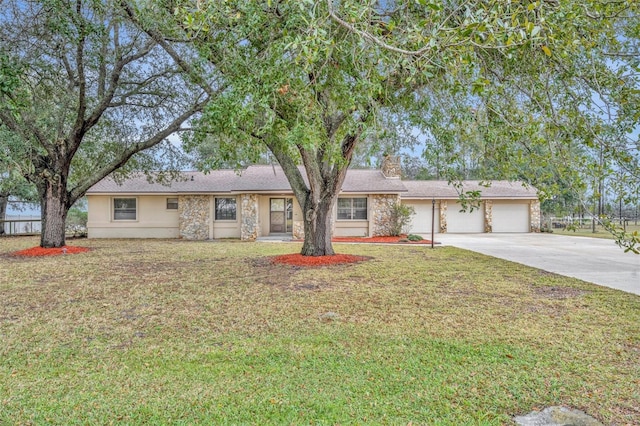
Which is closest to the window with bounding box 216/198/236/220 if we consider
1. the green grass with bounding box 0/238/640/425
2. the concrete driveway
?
the green grass with bounding box 0/238/640/425

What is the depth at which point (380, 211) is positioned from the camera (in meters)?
17.8

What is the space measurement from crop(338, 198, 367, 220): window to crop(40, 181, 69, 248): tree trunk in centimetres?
1109

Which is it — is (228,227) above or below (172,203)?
below

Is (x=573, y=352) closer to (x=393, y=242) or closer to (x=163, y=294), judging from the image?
(x=163, y=294)

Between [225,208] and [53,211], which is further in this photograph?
[225,208]

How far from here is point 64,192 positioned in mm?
12484

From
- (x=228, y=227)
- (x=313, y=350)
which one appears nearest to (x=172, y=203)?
(x=228, y=227)

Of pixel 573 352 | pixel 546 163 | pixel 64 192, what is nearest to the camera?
pixel 573 352

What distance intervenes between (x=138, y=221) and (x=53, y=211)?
5.82 m

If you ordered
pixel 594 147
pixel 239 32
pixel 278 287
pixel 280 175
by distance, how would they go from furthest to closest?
pixel 280 175 → pixel 278 287 → pixel 239 32 → pixel 594 147

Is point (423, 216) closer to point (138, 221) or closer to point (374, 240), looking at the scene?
point (374, 240)

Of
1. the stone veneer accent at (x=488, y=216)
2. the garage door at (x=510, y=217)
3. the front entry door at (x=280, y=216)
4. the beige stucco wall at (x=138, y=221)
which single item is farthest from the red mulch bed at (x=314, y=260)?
the garage door at (x=510, y=217)

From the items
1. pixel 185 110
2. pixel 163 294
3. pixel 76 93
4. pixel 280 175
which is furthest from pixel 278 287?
pixel 280 175

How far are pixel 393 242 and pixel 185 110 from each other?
371 inches
